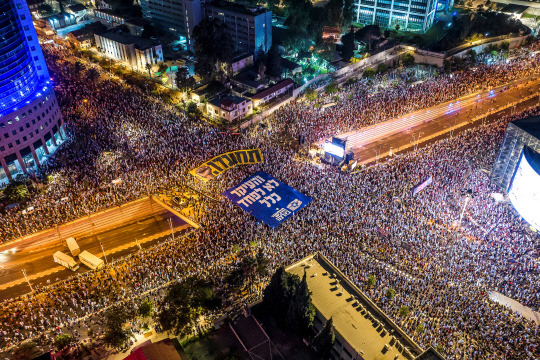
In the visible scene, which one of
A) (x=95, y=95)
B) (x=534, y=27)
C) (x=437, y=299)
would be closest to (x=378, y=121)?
(x=437, y=299)

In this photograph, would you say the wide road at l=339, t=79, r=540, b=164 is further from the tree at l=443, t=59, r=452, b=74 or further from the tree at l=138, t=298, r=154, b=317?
the tree at l=138, t=298, r=154, b=317

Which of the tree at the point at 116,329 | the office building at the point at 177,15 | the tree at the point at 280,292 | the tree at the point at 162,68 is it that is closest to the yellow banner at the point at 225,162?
the tree at the point at 280,292

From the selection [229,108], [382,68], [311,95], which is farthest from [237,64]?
[382,68]

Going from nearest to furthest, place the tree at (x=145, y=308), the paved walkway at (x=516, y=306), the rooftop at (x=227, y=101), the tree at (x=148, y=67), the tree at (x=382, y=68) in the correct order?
the tree at (x=145, y=308) → the paved walkway at (x=516, y=306) → the rooftop at (x=227, y=101) → the tree at (x=148, y=67) → the tree at (x=382, y=68)

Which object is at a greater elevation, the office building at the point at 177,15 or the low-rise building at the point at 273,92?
the office building at the point at 177,15

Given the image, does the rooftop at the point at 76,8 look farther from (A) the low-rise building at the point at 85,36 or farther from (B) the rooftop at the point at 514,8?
(B) the rooftop at the point at 514,8

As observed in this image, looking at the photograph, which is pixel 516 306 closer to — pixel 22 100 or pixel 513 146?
pixel 513 146
